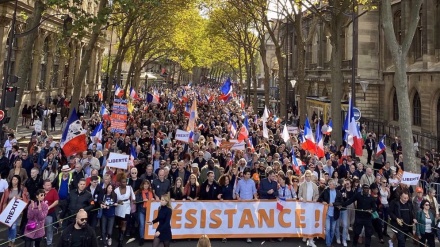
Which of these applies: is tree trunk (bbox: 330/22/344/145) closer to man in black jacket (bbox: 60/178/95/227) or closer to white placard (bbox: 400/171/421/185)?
white placard (bbox: 400/171/421/185)

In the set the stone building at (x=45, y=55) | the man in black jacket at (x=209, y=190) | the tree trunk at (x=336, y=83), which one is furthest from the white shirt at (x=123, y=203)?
the stone building at (x=45, y=55)

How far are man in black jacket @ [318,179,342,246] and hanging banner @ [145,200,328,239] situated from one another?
175mm

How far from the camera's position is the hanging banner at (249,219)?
33.2ft

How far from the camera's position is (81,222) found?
632cm

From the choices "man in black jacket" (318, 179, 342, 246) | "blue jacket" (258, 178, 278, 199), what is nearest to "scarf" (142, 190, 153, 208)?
"blue jacket" (258, 178, 278, 199)

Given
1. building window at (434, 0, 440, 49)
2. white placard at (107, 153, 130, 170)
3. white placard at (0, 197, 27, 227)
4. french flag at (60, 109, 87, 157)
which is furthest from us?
building window at (434, 0, 440, 49)

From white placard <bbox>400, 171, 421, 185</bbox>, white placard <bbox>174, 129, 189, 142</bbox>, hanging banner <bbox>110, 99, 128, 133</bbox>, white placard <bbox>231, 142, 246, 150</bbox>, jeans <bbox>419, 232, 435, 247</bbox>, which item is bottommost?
jeans <bbox>419, 232, 435, 247</bbox>

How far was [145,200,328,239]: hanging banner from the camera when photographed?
33.2 ft

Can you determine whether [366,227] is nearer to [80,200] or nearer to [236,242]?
[236,242]

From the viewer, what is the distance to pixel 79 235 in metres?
6.35

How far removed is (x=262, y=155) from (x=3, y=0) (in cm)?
949

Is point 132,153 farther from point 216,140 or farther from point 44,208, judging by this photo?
point 44,208

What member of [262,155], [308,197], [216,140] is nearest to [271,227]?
[308,197]

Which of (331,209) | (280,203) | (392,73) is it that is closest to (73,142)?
(280,203)
